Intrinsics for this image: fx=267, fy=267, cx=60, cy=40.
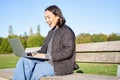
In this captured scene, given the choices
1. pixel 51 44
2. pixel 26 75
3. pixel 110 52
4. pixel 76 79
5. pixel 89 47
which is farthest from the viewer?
pixel 89 47

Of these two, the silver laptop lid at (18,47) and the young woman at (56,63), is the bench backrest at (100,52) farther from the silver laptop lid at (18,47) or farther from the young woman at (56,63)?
the silver laptop lid at (18,47)

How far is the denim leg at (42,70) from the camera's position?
11.7ft

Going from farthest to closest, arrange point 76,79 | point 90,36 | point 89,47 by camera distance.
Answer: point 90,36 < point 89,47 < point 76,79

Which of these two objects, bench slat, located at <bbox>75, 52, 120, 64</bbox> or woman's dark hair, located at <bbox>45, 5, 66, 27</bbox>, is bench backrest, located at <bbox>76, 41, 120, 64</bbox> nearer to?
bench slat, located at <bbox>75, 52, 120, 64</bbox>

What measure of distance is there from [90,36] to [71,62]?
22.7m

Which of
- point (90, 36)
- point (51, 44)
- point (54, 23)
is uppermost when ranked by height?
point (54, 23)

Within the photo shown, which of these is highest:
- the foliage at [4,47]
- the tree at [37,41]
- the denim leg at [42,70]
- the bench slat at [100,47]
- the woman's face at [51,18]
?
the woman's face at [51,18]

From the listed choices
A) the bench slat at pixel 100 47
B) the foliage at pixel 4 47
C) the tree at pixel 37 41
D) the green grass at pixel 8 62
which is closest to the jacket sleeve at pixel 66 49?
the bench slat at pixel 100 47

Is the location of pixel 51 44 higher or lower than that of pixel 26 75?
higher

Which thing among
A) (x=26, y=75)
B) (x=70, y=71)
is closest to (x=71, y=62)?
(x=70, y=71)

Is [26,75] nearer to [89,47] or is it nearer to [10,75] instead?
[10,75]

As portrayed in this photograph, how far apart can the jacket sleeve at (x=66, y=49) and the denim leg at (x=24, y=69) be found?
33 centimetres

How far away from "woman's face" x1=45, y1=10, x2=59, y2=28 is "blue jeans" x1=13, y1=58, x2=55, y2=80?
2.22 ft

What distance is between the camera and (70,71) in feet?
12.3
